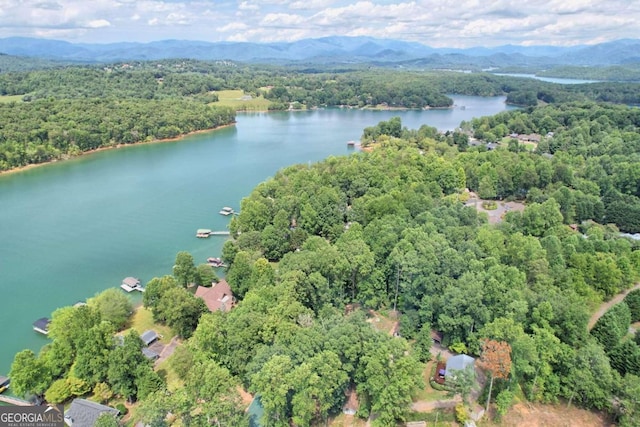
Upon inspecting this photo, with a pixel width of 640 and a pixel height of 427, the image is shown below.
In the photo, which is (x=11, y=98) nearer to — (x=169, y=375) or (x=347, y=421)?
(x=169, y=375)

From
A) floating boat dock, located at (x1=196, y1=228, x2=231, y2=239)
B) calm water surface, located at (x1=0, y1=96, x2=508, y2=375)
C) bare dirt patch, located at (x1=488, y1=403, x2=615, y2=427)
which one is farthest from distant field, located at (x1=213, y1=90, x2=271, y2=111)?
bare dirt patch, located at (x1=488, y1=403, x2=615, y2=427)

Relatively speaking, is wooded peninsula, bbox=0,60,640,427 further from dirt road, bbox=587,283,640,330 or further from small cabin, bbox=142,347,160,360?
small cabin, bbox=142,347,160,360

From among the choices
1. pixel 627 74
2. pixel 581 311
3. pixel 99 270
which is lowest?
pixel 99 270

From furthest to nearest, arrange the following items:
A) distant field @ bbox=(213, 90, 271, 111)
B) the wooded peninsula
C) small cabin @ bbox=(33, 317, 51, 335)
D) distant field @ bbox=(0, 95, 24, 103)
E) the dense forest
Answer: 1. distant field @ bbox=(213, 90, 271, 111)
2. distant field @ bbox=(0, 95, 24, 103)
3. the dense forest
4. small cabin @ bbox=(33, 317, 51, 335)
5. the wooded peninsula

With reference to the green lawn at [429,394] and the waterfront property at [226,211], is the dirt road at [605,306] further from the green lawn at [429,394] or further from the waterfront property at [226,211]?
the waterfront property at [226,211]

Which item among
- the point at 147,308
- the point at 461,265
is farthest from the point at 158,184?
the point at 461,265

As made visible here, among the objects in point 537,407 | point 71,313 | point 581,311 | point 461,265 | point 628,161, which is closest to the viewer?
point 537,407

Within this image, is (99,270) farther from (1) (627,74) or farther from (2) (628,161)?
(1) (627,74)
